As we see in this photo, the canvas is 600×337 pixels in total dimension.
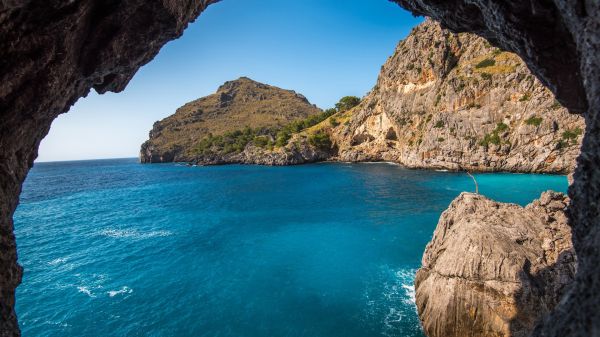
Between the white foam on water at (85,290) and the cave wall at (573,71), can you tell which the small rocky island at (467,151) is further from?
the white foam on water at (85,290)

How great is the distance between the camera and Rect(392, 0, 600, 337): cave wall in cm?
497

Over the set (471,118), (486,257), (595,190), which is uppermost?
(471,118)

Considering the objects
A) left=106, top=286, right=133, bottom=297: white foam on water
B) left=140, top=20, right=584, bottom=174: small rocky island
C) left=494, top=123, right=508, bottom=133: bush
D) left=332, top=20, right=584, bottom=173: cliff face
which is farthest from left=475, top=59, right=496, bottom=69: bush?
left=106, top=286, right=133, bottom=297: white foam on water

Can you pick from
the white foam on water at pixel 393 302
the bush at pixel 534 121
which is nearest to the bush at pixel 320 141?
the bush at pixel 534 121

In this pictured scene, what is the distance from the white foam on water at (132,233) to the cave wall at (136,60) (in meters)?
29.3

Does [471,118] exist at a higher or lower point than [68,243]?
higher

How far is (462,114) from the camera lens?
85.1 metres

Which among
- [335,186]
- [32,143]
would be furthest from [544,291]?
[335,186]

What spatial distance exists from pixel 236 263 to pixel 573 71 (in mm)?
28083

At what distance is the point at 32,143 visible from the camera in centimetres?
1121

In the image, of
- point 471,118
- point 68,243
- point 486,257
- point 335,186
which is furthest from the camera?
point 471,118

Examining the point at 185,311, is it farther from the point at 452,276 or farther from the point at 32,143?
the point at 452,276

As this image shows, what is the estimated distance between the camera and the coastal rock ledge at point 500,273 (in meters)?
14.3

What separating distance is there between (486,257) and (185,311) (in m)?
20.3
